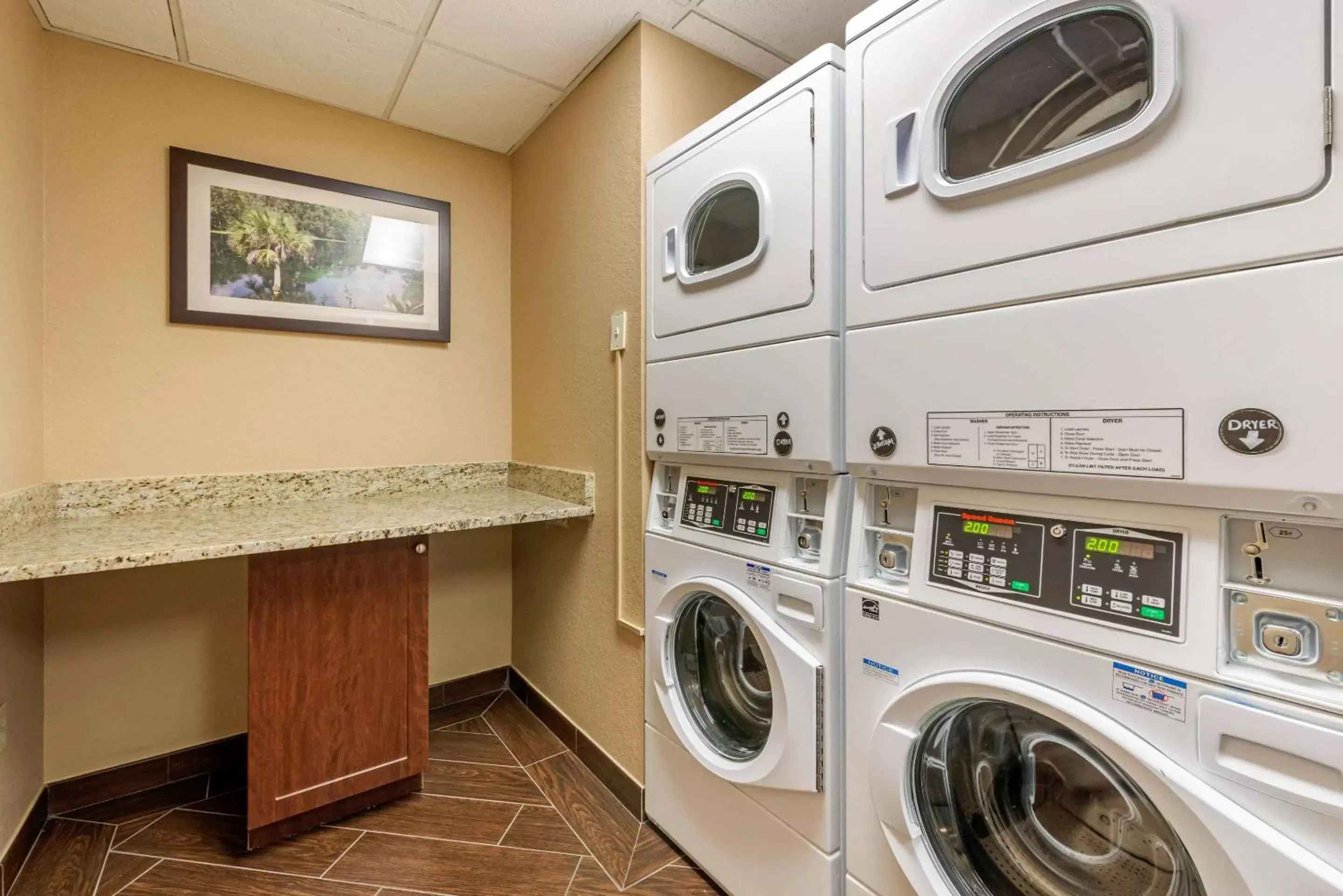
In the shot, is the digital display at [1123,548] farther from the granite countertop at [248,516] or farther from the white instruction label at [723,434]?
the granite countertop at [248,516]

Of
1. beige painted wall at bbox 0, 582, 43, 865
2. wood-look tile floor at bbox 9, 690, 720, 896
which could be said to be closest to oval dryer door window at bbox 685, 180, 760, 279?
wood-look tile floor at bbox 9, 690, 720, 896

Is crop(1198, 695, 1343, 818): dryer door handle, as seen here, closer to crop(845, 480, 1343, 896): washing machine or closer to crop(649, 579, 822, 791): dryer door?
crop(845, 480, 1343, 896): washing machine

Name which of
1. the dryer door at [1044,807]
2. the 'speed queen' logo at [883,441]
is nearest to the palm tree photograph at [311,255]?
the 'speed queen' logo at [883,441]

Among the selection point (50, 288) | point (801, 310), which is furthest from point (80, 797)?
point (801, 310)

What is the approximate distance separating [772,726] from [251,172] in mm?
2431

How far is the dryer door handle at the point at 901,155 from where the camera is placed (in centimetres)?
101

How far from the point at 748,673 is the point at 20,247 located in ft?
7.43

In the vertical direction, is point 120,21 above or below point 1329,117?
above

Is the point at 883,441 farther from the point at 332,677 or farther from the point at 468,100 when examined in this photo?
the point at 468,100

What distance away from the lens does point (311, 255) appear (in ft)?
6.84

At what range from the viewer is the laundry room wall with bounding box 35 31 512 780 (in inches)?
68.2

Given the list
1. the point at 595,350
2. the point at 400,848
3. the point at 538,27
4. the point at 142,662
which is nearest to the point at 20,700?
the point at 142,662

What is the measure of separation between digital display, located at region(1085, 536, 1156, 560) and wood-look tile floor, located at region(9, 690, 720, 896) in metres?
1.29

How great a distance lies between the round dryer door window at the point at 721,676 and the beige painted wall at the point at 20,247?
1755 millimetres
